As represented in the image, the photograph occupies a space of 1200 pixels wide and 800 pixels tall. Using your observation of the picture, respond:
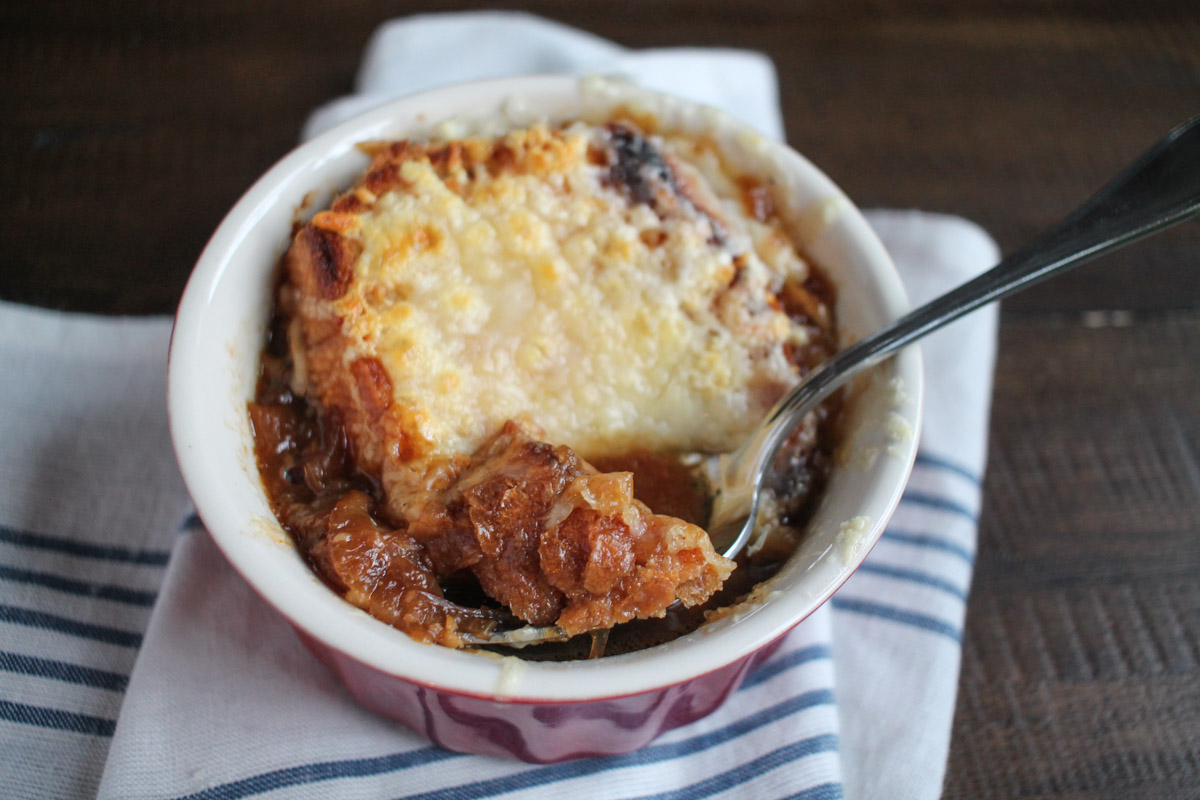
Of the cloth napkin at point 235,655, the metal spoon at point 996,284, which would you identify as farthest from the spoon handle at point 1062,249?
the cloth napkin at point 235,655

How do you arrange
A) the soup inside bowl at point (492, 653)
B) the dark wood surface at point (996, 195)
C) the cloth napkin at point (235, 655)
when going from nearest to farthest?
the soup inside bowl at point (492, 653) → the cloth napkin at point (235, 655) → the dark wood surface at point (996, 195)

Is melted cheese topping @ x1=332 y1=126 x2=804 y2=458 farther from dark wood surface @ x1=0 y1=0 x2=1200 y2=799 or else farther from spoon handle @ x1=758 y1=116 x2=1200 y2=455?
dark wood surface @ x1=0 y1=0 x2=1200 y2=799

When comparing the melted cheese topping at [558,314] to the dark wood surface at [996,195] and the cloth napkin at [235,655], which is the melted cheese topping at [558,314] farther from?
the dark wood surface at [996,195]

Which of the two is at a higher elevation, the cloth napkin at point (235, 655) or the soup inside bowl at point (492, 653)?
the soup inside bowl at point (492, 653)

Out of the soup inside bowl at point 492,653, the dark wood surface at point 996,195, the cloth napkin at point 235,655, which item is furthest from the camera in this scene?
the dark wood surface at point 996,195

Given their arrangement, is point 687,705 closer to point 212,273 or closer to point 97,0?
point 212,273

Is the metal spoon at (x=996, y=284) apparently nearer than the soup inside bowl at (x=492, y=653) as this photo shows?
No

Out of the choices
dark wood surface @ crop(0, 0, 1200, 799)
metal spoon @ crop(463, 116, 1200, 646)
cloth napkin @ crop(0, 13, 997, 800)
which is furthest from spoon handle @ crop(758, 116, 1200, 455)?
dark wood surface @ crop(0, 0, 1200, 799)

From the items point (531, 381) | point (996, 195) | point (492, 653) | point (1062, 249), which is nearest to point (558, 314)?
point (531, 381)
